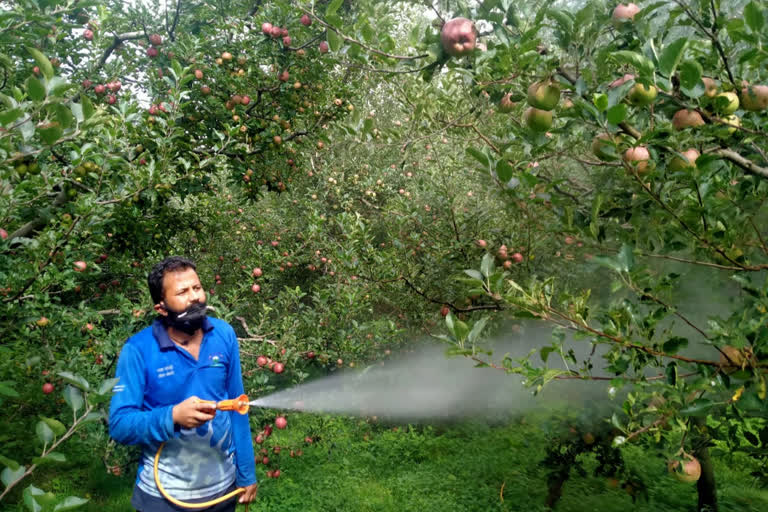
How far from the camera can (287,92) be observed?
408 cm

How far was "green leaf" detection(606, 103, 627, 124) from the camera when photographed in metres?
1.37

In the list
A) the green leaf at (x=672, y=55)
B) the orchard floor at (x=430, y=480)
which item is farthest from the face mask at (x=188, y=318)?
the orchard floor at (x=430, y=480)

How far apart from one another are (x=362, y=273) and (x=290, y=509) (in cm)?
216

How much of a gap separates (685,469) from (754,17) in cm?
158

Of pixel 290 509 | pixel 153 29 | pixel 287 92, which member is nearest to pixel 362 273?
pixel 287 92

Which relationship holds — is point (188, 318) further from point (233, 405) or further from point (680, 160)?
point (680, 160)

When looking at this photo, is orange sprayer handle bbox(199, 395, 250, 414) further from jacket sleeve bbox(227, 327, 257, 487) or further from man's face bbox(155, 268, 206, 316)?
man's face bbox(155, 268, 206, 316)

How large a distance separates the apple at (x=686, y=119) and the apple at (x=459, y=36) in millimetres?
748

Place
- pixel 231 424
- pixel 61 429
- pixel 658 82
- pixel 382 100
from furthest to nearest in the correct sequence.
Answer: pixel 382 100, pixel 231 424, pixel 658 82, pixel 61 429

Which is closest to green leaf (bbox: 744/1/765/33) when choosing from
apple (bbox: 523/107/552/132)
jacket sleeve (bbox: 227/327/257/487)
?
apple (bbox: 523/107/552/132)

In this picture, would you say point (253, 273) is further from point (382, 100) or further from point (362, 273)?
point (382, 100)

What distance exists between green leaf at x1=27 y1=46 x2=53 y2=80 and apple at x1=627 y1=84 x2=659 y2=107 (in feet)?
5.37

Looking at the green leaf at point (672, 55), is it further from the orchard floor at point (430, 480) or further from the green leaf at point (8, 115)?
the orchard floor at point (430, 480)

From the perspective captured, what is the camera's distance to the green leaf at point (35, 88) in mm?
1264
